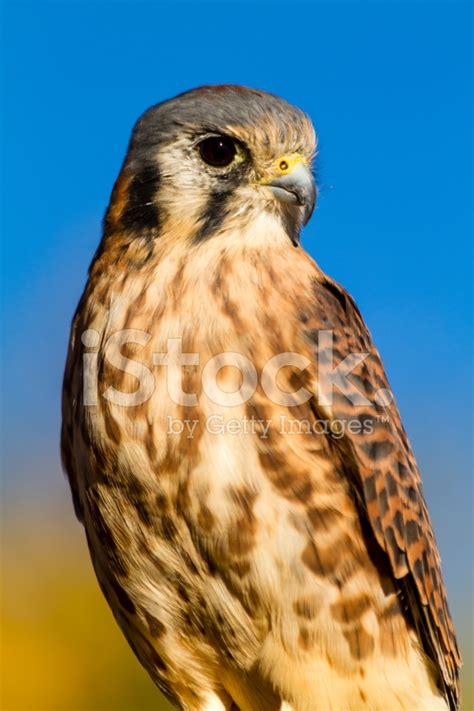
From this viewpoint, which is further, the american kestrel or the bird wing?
the bird wing

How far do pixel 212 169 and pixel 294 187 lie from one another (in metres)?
0.27

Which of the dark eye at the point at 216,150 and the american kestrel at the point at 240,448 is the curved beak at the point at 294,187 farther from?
the dark eye at the point at 216,150

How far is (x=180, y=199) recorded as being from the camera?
300 cm

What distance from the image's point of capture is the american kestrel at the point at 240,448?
2762 mm

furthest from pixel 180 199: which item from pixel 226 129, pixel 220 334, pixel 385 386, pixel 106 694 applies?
pixel 106 694

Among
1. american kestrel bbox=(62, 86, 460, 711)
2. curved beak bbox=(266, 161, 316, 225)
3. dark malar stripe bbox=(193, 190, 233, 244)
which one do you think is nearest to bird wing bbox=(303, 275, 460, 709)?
american kestrel bbox=(62, 86, 460, 711)

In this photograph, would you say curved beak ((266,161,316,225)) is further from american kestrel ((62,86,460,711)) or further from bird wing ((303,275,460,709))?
bird wing ((303,275,460,709))

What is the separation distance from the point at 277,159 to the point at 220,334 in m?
0.65

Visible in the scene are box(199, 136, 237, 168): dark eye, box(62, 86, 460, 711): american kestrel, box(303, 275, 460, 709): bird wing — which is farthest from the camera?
box(199, 136, 237, 168): dark eye

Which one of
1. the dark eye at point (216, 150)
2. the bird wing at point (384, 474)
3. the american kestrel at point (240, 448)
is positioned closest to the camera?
the american kestrel at point (240, 448)

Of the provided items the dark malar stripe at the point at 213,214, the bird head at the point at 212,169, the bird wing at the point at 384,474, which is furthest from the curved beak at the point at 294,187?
the bird wing at the point at 384,474

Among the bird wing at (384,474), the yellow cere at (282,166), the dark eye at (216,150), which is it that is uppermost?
the dark eye at (216,150)

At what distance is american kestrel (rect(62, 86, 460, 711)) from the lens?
9.06ft

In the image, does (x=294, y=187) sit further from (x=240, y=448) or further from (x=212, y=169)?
(x=240, y=448)
